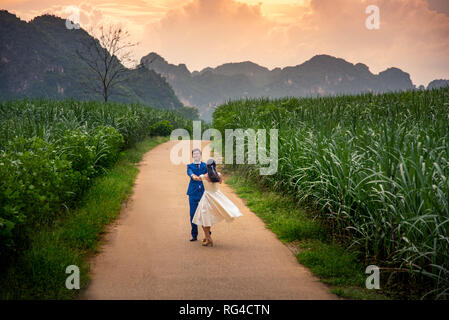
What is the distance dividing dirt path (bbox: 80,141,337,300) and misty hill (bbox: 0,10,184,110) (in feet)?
254

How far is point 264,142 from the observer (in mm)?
8805

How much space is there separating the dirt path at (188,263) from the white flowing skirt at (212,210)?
0.42 meters

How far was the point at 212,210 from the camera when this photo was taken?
16.6ft

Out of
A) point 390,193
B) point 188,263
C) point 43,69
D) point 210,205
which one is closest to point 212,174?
point 210,205

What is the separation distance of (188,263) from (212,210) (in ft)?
2.92

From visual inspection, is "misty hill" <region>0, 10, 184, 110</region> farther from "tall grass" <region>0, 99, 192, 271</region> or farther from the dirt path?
the dirt path

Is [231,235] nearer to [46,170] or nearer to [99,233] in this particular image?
[99,233]

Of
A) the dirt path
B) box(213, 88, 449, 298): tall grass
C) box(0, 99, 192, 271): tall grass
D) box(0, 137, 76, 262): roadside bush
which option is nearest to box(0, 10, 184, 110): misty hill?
box(0, 99, 192, 271): tall grass

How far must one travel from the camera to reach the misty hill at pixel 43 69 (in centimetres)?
8425

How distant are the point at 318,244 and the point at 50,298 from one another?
11.3ft

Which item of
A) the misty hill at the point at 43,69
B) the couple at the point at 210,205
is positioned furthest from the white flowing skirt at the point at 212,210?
the misty hill at the point at 43,69

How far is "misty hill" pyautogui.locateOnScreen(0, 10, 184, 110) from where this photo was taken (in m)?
84.2

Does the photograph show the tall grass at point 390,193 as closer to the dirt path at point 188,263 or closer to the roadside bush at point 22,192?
the dirt path at point 188,263
